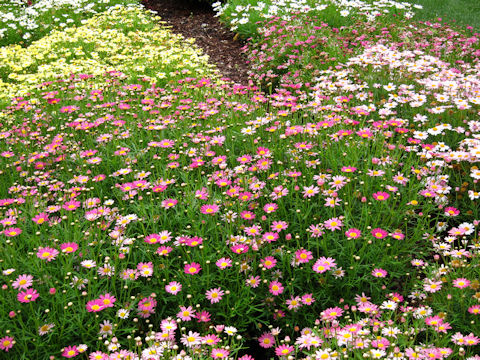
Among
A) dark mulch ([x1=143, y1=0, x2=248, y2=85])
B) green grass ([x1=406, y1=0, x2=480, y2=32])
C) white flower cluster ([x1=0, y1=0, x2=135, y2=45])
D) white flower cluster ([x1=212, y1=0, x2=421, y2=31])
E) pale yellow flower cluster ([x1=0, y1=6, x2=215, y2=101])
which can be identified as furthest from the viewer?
white flower cluster ([x1=0, y1=0, x2=135, y2=45])

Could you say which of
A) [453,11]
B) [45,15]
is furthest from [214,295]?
[453,11]

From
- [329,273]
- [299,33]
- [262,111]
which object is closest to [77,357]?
[329,273]

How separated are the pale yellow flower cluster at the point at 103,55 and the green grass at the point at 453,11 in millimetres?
4732

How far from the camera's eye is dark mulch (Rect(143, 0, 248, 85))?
757cm

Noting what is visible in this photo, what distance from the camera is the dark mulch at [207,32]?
7570 mm

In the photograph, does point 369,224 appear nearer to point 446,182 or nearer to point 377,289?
point 377,289

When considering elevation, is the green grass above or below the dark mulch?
above

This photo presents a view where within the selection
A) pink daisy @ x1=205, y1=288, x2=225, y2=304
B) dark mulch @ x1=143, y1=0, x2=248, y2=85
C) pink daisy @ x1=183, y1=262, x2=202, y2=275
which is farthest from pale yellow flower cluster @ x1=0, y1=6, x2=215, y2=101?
pink daisy @ x1=205, y1=288, x2=225, y2=304

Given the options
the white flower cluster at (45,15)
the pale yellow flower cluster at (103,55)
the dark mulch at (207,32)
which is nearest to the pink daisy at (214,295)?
the pale yellow flower cluster at (103,55)

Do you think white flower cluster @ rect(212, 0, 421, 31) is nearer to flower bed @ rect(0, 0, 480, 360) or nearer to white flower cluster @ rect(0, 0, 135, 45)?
white flower cluster @ rect(0, 0, 135, 45)

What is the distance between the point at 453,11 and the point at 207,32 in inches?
201

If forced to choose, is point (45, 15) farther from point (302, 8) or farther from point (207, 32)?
point (302, 8)

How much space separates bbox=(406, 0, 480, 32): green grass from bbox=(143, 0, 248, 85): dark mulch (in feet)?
12.1

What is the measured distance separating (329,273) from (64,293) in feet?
4.77
